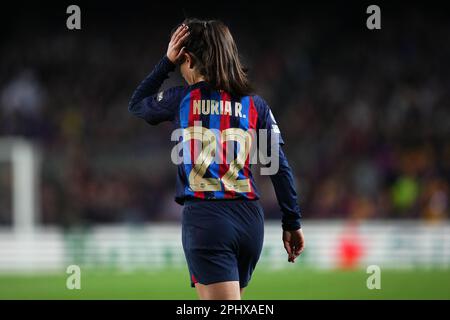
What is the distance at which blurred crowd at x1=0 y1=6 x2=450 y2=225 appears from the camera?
18.0m

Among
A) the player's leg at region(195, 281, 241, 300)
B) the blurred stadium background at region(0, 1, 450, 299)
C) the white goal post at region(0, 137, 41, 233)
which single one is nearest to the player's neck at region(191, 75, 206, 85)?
the player's leg at region(195, 281, 241, 300)

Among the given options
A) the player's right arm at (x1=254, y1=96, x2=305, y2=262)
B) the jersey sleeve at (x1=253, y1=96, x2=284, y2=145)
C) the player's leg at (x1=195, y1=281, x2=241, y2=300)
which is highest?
the jersey sleeve at (x1=253, y1=96, x2=284, y2=145)

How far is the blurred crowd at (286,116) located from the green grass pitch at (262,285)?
3603mm

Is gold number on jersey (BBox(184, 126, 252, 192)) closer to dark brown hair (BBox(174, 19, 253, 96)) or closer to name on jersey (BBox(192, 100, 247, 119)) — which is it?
name on jersey (BBox(192, 100, 247, 119))

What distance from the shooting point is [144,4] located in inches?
914

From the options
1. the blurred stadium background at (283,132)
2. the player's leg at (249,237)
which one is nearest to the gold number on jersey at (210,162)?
the player's leg at (249,237)

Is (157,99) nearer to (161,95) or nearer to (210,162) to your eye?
(161,95)

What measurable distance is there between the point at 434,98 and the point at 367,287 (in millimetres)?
8569

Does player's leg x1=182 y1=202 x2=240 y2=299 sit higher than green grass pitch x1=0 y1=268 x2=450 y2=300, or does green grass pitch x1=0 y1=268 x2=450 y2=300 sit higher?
player's leg x1=182 y1=202 x2=240 y2=299

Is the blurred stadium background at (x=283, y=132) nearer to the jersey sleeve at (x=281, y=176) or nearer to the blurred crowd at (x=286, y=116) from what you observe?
the blurred crowd at (x=286, y=116)

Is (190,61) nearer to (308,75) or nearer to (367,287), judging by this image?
(367,287)

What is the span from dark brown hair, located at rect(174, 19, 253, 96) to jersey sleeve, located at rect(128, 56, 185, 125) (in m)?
0.18

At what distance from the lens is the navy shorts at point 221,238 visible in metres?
4.47

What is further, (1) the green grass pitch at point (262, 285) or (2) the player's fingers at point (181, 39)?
(1) the green grass pitch at point (262, 285)
